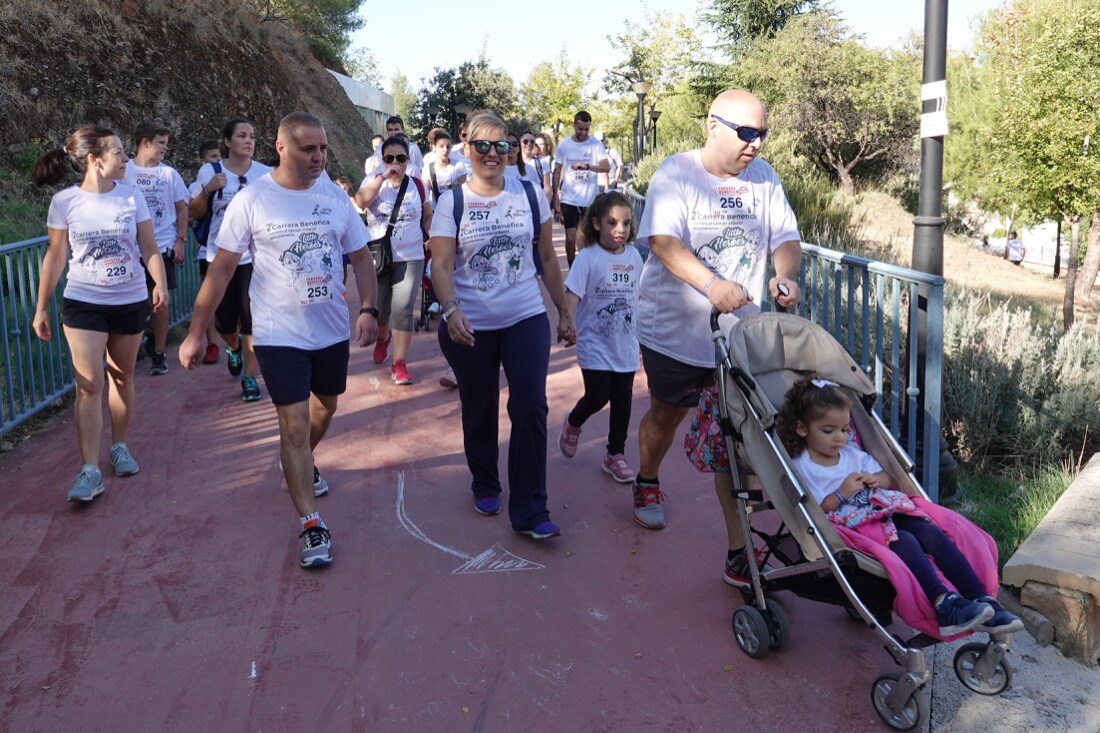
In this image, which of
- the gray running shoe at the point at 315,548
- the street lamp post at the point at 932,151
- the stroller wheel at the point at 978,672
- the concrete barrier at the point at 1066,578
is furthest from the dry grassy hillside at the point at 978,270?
the stroller wheel at the point at 978,672

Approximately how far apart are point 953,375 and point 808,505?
3328mm

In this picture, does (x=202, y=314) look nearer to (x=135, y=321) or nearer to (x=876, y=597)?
(x=135, y=321)

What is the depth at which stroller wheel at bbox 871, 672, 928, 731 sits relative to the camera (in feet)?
10.5

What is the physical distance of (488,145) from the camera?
4.70 meters

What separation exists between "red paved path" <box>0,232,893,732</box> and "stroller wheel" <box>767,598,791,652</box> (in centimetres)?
7

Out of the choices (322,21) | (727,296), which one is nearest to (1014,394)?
(727,296)

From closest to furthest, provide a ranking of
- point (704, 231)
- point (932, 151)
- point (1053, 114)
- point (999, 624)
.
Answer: point (999, 624) → point (704, 231) → point (932, 151) → point (1053, 114)

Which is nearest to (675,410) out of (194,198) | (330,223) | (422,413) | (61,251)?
(330,223)

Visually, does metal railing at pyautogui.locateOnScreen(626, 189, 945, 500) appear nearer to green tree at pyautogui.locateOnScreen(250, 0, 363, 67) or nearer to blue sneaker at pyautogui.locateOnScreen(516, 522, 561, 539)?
blue sneaker at pyautogui.locateOnScreen(516, 522, 561, 539)

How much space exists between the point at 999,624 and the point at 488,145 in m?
3.01

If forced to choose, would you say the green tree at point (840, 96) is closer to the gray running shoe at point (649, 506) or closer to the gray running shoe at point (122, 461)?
the gray running shoe at point (649, 506)

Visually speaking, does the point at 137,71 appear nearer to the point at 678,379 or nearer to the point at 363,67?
the point at 678,379

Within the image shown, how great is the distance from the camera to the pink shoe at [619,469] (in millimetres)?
5757

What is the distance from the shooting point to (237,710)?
3.46m
